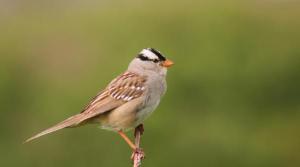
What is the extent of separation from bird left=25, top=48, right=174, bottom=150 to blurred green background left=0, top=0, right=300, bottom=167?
3483 mm

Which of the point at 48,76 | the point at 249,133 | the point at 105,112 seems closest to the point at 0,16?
the point at 48,76

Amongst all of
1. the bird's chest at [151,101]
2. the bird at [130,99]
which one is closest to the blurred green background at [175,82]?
the bird at [130,99]

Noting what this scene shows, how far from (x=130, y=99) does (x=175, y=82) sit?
14.8 feet

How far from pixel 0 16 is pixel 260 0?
4103 millimetres

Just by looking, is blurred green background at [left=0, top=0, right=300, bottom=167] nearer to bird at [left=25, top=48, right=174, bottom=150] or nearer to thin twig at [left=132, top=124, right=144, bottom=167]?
bird at [left=25, top=48, right=174, bottom=150]

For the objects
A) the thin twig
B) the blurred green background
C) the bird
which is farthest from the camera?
the blurred green background

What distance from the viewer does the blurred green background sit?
11.0m

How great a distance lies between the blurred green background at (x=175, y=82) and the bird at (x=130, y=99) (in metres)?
3.48

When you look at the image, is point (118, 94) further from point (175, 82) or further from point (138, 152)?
point (175, 82)

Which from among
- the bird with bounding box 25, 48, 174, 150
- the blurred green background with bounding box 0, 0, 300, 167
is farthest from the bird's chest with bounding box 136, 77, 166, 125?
the blurred green background with bounding box 0, 0, 300, 167

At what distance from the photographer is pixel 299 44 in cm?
1236

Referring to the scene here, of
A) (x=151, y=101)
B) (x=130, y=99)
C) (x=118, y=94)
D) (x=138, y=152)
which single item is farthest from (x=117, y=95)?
(x=138, y=152)

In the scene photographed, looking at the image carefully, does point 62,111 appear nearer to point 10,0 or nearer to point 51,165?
point 51,165

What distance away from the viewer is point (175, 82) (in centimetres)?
1141
